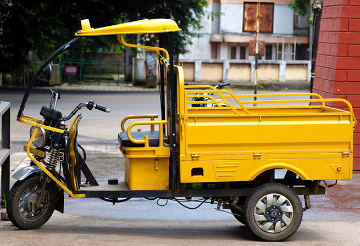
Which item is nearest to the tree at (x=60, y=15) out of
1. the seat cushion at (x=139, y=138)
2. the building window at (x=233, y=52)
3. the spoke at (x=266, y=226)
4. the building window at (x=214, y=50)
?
the building window at (x=214, y=50)

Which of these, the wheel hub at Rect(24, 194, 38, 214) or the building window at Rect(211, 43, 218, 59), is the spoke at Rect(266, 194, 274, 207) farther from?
the building window at Rect(211, 43, 218, 59)

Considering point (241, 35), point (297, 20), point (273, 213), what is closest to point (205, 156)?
point (273, 213)

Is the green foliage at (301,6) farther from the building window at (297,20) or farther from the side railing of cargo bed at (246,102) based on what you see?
the side railing of cargo bed at (246,102)

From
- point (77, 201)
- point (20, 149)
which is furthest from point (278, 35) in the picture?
point (77, 201)

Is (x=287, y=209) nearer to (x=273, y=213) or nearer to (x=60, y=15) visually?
(x=273, y=213)

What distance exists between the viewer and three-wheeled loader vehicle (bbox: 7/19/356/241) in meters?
5.45

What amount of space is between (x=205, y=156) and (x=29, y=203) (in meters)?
1.84

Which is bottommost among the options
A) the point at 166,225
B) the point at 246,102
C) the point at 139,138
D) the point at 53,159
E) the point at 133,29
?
the point at 166,225

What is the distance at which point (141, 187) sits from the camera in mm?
5664

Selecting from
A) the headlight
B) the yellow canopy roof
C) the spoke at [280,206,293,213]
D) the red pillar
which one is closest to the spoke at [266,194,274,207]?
the spoke at [280,206,293,213]

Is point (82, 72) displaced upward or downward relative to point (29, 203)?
downward

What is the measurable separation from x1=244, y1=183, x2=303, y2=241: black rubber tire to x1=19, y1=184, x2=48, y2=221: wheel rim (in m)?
2.10

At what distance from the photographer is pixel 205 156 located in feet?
17.9

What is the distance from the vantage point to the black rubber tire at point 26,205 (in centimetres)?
558
